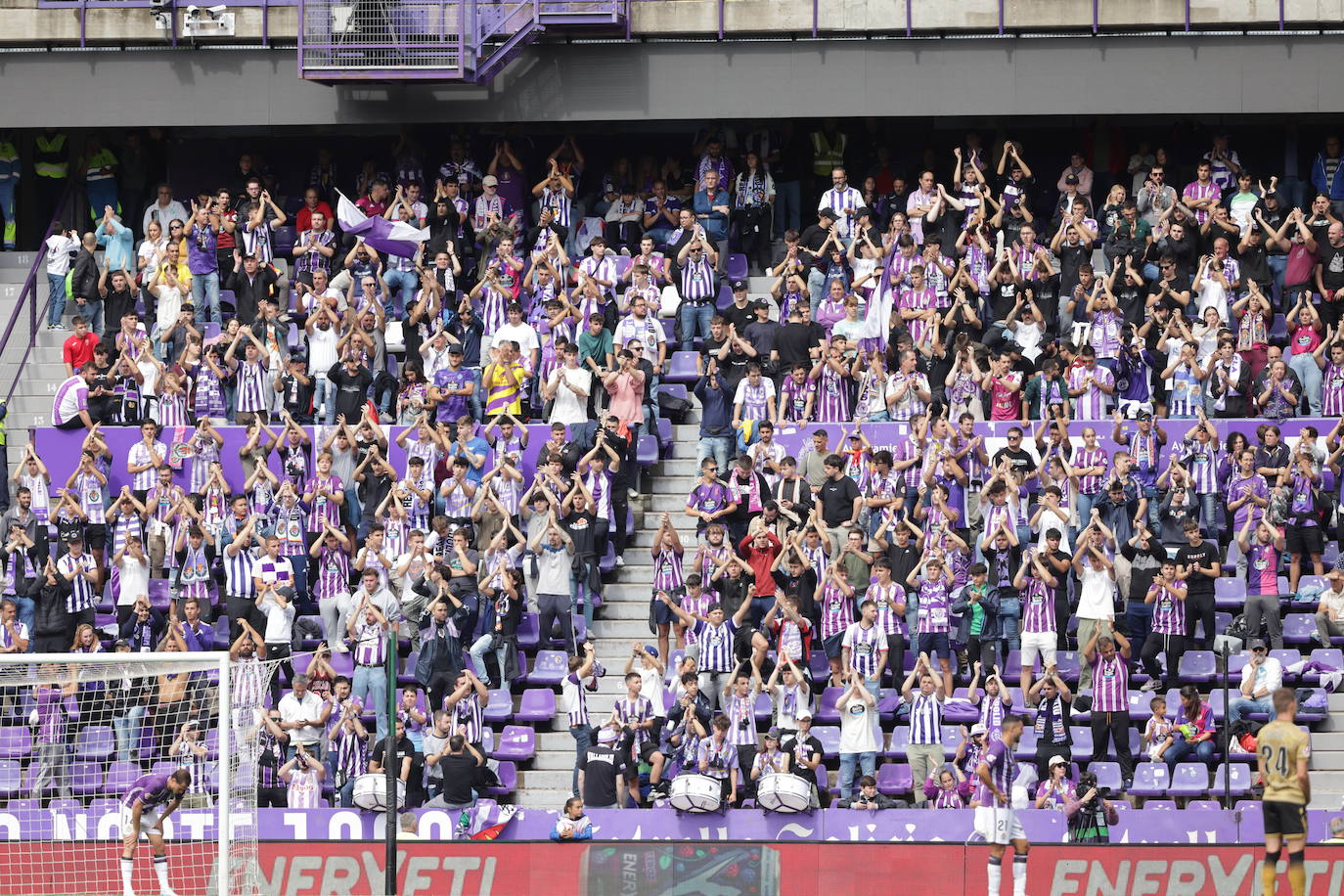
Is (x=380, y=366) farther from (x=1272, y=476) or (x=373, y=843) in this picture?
(x=1272, y=476)

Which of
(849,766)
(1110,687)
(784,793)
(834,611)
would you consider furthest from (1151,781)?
(784,793)

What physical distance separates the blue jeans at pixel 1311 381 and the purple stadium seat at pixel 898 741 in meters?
6.59

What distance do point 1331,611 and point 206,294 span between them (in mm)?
14465

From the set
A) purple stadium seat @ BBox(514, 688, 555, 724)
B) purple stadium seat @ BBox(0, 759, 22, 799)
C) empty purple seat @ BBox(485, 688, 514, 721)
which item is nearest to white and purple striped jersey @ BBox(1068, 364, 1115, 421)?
purple stadium seat @ BBox(514, 688, 555, 724)

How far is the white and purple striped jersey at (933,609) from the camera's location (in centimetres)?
2291

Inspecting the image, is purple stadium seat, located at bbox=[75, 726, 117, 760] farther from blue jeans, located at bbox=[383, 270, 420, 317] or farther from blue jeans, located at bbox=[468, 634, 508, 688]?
blue jeans, located at bbox=[383, 270, 420, 317]

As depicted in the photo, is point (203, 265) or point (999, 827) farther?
point (203, 265)

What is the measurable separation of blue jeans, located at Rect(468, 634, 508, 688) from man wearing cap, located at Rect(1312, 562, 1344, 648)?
8.79 metres

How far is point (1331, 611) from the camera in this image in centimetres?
2316

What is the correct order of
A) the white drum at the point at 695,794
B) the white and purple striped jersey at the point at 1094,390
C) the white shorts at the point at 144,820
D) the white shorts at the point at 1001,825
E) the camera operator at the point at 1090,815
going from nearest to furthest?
the white shorts at the point at 1001,825, the white shorts at the point at 144,820, the camera operator at the point at 1090,815, the white drum at the point at 695,794, the white and purple striped jersey at the point at 1094,390

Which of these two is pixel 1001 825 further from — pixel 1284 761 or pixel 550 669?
pixel 550 669

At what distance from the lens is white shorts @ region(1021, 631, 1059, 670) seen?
74.7 feet

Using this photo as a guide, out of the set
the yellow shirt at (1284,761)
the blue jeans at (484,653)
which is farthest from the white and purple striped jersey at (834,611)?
the yellow shirt at (1284,761)

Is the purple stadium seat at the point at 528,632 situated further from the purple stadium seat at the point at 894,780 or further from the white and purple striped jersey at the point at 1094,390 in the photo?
the white and purple striped jersey at the point at 1094,390
